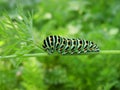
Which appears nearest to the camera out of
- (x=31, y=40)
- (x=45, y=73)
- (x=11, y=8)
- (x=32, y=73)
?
(x=31, y=40)

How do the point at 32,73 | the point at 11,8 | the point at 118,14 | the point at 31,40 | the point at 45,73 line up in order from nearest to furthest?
the point at 31,40, the point at 32,73, the point at 45,73, the point at 118,14, the point at 11,8

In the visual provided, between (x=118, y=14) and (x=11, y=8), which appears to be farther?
(x=11, y=8)

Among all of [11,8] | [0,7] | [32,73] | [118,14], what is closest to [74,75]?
[32,73]

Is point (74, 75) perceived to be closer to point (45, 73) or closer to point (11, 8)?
point (45, 73)

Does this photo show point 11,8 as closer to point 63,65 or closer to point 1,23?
point 63,65

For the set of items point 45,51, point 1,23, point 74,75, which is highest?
point 1,23

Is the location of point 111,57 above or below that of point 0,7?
below

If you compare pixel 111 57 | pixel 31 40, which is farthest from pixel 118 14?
Answer: pixel 31 40
